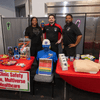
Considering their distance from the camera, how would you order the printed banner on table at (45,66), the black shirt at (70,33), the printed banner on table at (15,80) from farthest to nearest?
the black shirt at (70,33), the printed banner on table at (45,66), the printed banner on table at (15,80)

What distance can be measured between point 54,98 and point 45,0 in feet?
12.0

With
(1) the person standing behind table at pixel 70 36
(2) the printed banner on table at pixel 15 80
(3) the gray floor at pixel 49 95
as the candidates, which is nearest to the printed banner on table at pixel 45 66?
(2) the printed banner on table at pixel 15 80

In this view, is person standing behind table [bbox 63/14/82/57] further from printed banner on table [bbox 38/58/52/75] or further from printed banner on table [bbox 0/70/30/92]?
printed banner on table [bbox 0/70/30/92]

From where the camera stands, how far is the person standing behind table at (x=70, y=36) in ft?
Result: 8.57

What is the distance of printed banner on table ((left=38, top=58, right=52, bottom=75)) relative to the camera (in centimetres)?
187

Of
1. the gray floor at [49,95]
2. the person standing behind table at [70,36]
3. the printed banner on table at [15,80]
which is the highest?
the person standing behind table at [70,36]

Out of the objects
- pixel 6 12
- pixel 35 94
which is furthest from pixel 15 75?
pixel 6 12

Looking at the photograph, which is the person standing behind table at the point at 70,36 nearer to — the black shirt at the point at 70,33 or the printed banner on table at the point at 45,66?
the black shirt at the point at 70,33

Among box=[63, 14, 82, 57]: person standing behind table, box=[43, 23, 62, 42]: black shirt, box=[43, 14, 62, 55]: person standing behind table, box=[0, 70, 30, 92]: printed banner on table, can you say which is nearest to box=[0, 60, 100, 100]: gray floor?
box=[0, 70, 30, 92]: printed banner on table

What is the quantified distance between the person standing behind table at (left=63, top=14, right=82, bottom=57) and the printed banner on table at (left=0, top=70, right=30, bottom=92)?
57.3 inches

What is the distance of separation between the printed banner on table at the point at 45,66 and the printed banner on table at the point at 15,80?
34cm

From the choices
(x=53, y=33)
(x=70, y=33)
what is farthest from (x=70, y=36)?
(x=53, y=33)

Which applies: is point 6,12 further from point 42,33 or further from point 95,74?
point 95,74

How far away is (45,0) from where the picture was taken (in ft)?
13.5
